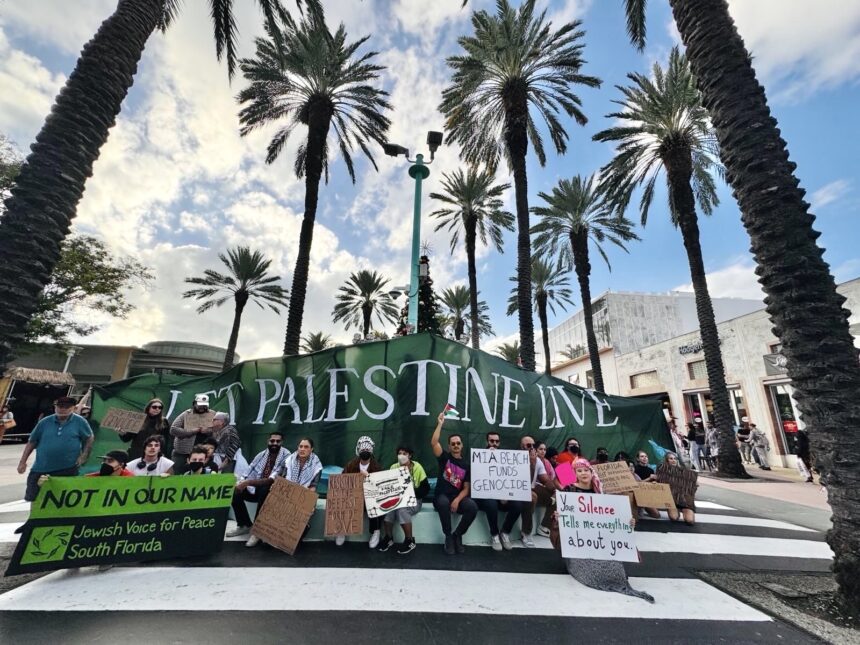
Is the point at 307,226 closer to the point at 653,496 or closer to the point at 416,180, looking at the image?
the point at 416,180

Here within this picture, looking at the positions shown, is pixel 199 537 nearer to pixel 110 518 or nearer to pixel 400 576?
pixel 110 518

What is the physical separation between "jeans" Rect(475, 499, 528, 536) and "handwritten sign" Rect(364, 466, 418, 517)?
1.00m

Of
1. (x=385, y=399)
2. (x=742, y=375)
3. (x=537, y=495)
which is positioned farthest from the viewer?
(x=742, y=375)

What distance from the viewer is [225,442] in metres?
6.12

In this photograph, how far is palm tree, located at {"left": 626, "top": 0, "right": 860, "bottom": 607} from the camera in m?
3.66

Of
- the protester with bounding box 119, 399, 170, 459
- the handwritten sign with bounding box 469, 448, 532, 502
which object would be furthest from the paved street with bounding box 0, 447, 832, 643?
the protester with bounding box 119, 399, 170, 459

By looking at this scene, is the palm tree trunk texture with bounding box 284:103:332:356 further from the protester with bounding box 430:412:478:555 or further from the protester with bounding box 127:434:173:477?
the protester with bounding box 430:412:478:555

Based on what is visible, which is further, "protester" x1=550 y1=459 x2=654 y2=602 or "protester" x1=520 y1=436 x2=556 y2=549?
"protester" x1=520 y1=436 x2=556 y2=549

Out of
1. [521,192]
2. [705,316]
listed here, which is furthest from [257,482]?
[705,316]

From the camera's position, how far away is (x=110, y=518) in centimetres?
408

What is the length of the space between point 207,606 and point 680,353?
2657 centimetres

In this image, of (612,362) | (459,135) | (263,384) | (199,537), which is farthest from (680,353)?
(199,537)

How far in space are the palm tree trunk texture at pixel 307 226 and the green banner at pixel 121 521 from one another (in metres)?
9.56

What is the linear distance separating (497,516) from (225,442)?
4.52 m
